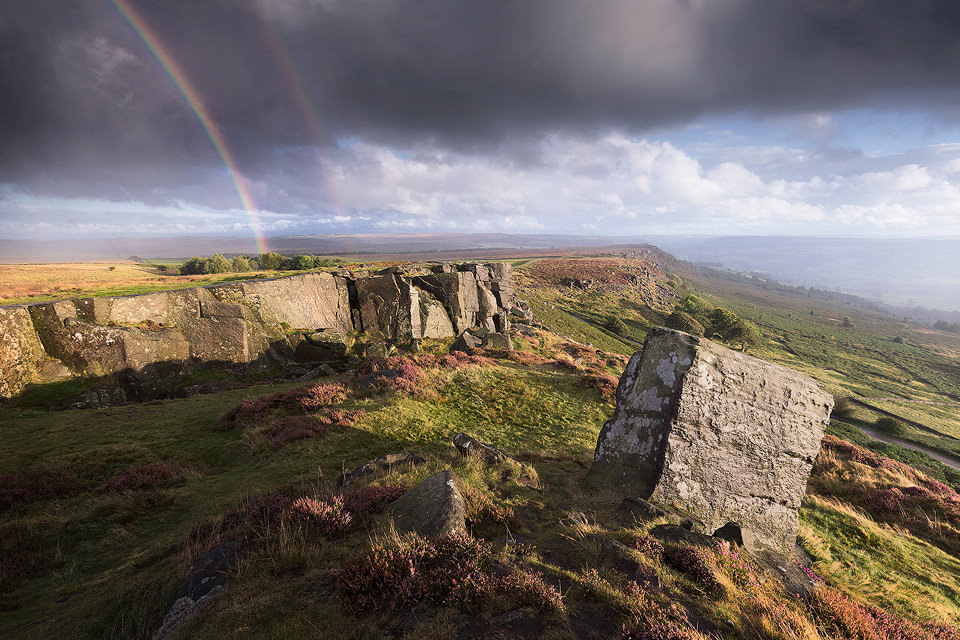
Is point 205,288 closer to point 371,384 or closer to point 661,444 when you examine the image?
point 371,384

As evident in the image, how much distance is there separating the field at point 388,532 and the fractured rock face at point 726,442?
3.70 feet

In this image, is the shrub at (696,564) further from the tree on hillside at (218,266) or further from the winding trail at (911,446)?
the tree on hillside at (218,266)

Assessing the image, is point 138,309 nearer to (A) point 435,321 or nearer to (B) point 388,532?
(A) point 435,321

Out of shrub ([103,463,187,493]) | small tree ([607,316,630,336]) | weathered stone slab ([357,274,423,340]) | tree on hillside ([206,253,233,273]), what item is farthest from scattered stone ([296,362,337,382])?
tree on hillside ([206,253,233,273])

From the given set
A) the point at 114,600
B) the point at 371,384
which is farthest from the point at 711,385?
the point at 371,384

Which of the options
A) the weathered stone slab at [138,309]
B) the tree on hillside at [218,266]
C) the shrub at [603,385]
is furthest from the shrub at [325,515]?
the tree on hillside at [218,266]

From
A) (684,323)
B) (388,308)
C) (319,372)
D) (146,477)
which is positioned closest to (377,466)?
(146,477)

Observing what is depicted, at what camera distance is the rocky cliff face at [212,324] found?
54.5 feet

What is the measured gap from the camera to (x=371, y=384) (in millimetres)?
15852

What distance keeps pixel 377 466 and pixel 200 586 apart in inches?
160

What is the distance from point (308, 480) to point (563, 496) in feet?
20.3

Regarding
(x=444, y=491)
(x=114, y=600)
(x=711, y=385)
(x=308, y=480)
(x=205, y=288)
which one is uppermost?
(x=205, y=288)

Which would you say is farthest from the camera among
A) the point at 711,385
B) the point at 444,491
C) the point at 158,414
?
the point at 158,414

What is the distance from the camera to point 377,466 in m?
8.45
